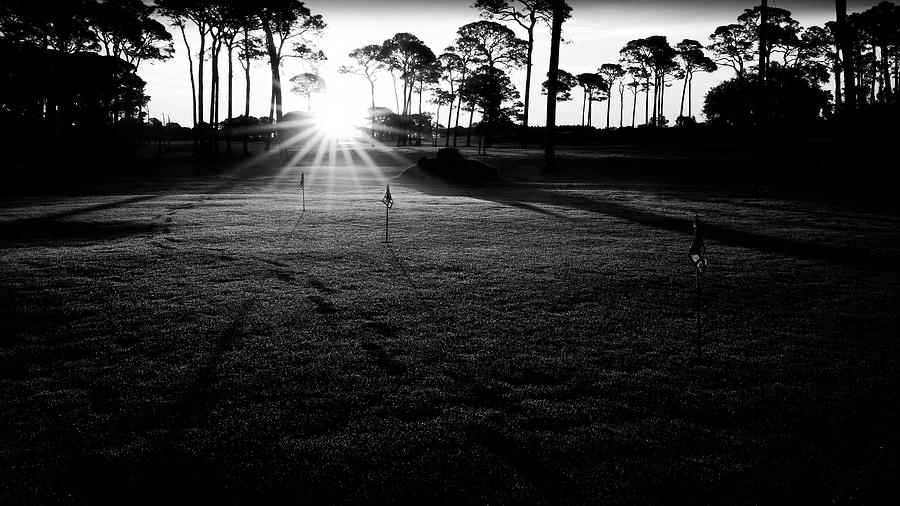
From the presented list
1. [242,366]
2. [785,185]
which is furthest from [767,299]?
[785,185]

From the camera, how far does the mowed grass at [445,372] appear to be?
12.1ft

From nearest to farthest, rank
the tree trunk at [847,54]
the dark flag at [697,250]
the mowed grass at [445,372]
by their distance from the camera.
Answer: the mowed grass at [445,372] → the dark flag at [697,250] → the tree trunk at [847,54]

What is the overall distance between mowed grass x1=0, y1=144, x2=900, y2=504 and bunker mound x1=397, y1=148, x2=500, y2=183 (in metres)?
19.3

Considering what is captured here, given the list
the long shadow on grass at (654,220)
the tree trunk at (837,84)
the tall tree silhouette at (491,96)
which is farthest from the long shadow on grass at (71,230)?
the tree trunk at (837,84)

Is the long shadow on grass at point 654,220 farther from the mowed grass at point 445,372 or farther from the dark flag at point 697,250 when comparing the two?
the dark flag at point 697,250

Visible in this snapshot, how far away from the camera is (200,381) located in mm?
5082

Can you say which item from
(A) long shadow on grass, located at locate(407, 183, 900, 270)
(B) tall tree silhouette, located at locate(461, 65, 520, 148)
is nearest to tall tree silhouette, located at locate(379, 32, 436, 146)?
(B) tall tree silhouette, located at locate(461, 65, 520, 148)

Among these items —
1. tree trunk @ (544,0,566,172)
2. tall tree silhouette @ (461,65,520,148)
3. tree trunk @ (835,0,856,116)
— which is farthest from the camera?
tall tree silhouette @ (461,65,520,148)

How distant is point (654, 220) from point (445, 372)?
12.0 m

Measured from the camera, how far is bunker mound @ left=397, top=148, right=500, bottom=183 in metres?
30.9

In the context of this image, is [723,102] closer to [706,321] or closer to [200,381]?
[706,321]

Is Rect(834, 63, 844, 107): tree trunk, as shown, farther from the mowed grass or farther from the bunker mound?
the mowed grass

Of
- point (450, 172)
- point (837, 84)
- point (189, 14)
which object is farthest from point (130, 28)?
point (837, 84)

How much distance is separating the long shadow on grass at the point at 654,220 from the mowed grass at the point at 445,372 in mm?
175
